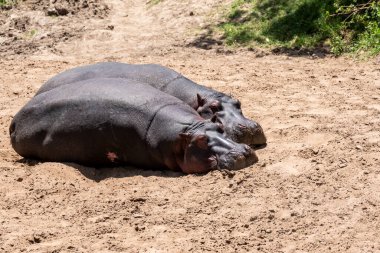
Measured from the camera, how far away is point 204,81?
8.62 m

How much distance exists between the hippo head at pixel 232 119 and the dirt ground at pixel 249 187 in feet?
0.59

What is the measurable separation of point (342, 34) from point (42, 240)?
6.38 m

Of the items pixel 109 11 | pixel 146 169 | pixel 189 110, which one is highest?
pixel 189 110

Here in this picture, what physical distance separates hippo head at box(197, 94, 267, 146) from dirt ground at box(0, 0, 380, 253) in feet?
0.59

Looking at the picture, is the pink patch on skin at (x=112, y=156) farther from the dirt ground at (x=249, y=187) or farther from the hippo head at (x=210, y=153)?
the hippo head at (x=210, y=153)

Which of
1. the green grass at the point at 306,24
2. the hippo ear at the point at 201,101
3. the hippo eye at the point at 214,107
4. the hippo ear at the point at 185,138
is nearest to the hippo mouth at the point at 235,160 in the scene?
the hippo ear at the point at 185,138

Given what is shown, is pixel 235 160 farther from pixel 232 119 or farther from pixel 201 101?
pixel 201 101

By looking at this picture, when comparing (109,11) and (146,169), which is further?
(109,11)

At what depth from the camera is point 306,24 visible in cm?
1049

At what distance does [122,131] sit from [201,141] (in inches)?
27.3

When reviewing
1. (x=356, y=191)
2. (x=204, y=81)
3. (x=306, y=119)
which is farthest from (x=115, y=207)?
(x=204, y=81)

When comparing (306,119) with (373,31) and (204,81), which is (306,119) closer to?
(204,81)

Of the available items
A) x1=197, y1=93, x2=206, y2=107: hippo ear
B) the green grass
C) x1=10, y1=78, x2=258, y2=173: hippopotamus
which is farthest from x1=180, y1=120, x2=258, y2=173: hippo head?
the green grass

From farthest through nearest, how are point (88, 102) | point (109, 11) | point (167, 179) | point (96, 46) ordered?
1. point (109, 11)
2. point (96, 46)
3. point (88, 102)
4. point (167, 179)
